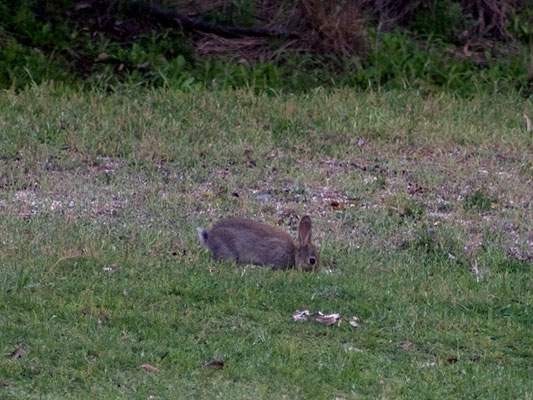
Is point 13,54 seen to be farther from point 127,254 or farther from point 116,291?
point 116,291

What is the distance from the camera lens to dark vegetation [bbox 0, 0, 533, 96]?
13125 mm

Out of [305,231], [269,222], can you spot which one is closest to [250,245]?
[305,231]

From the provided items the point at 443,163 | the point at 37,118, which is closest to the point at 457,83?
the point at 443,163

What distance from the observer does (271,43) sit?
46.5 ft

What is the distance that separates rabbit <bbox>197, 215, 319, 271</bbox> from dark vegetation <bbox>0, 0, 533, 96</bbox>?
5.28 metres

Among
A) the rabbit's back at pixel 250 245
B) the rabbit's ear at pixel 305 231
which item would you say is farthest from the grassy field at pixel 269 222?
the rabbit's ear at pixel 305 231

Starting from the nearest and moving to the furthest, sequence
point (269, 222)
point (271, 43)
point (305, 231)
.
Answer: point (305, 231), point (269, 222), point (271, 43)

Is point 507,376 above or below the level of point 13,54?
above

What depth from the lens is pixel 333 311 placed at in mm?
6668

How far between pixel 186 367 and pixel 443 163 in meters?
5.40

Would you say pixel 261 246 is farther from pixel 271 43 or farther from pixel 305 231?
pixel 271 43

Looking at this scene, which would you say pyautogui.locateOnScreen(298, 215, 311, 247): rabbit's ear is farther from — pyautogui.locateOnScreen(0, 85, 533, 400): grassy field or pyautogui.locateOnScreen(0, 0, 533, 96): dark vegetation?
pyautogui.locateOnScreen(0, 0, 533, 96): dark vegetation

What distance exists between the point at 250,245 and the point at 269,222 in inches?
44.6

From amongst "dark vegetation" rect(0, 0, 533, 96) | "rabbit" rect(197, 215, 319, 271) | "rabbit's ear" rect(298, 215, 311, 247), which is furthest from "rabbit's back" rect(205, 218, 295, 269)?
"dark vegetation" rect(0, 0, 533, 96)
